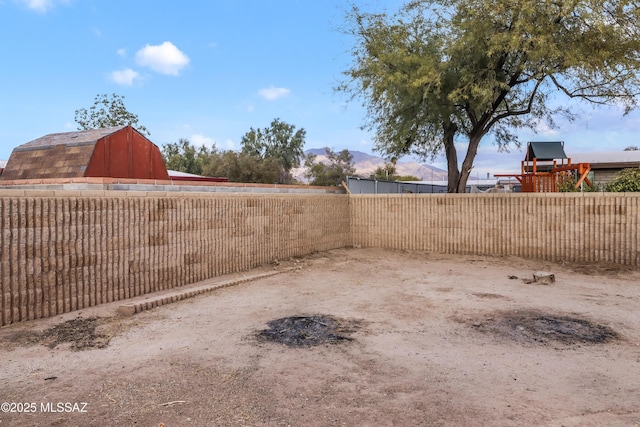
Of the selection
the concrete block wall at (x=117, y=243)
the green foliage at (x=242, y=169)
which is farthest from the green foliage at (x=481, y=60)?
the green foliage at (x=242, y=169)

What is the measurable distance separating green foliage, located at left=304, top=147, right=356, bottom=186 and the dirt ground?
153 feet

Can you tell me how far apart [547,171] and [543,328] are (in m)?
14.9

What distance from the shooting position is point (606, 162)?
21578 millimetres

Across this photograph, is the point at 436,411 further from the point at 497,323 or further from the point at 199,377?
the point at 497,323

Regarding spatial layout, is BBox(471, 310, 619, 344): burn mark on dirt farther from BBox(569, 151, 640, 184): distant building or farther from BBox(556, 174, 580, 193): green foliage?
BBox(569, 151, 640, 184): distant building

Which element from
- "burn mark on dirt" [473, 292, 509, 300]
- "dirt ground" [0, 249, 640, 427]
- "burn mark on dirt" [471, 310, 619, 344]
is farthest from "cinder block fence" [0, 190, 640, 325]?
"burn mark on dirt" [471, 310, 619, 344]

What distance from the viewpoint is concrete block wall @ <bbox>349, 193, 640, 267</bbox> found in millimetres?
11203

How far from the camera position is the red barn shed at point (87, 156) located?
1035 cm

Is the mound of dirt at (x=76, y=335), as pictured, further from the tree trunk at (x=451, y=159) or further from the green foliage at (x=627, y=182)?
the tree trunk at (x=451, y=159)

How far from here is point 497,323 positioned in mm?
6227

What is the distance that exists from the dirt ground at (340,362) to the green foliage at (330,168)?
4668 cm

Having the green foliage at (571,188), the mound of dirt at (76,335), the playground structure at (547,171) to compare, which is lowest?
the mound of dirt at (76,335)

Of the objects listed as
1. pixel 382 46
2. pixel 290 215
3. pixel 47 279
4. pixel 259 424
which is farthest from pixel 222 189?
pixel 382 46

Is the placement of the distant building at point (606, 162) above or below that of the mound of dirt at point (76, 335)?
above
